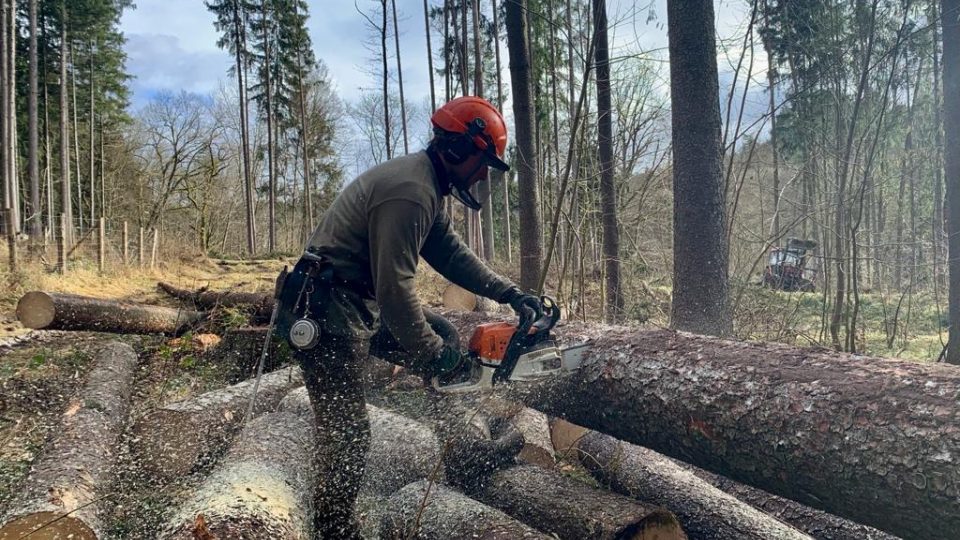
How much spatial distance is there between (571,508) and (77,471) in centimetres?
263

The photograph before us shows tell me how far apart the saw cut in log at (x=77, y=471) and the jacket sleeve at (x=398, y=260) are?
1.43m

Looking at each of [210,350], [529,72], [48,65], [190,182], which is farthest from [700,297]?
[48,65]

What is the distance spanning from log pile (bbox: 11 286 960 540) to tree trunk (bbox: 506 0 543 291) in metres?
3.40

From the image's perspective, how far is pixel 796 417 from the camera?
217cm

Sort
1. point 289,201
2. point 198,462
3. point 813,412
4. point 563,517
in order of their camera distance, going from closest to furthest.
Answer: point 813,412, point 563,517, point 198,462, point 289,201

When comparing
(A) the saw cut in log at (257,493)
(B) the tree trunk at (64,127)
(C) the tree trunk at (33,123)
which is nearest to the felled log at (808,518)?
(A) the saw cut in log at (257,493)

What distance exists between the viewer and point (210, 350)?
20.1 ft

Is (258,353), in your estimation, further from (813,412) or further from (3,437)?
(813,412)

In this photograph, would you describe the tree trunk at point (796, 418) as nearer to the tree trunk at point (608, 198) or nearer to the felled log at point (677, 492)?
the felled log at point (677, 492)

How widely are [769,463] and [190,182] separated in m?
22.7

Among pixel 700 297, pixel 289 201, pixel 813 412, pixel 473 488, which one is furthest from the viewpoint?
pixel 289 201

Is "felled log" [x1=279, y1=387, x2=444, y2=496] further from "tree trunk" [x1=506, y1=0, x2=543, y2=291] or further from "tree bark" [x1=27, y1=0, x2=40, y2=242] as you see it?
"tree bark" [x1=27, y1=0, x2=40, y2=242]

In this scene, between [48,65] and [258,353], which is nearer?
[258,353]

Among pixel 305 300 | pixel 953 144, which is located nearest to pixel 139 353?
pixel 305 300
